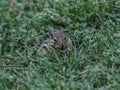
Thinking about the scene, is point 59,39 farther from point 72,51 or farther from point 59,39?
point 72,51

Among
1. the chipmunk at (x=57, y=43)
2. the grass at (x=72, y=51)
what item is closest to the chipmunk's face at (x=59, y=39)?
the chipmunk at (x=57, y=43)

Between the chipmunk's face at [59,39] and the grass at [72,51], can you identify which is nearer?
the grass at [72,51]

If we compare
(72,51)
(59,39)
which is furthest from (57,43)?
(72,51)

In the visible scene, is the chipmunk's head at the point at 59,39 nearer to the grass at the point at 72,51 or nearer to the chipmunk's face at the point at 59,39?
the chipmunk's face at the point at 59,39

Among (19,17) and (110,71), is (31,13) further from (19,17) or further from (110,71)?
(110,71)

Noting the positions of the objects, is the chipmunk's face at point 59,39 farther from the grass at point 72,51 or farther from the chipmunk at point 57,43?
the grass at point 72,51

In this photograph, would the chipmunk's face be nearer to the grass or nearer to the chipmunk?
the chipmunk
